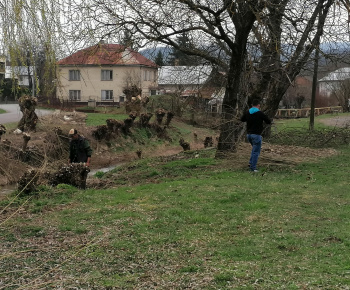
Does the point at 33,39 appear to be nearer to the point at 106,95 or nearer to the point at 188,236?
the point at 188,236

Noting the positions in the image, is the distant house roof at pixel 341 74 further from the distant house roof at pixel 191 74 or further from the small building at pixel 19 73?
the small building at pixel 19 73

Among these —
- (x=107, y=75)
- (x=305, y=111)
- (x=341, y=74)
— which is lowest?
(x=305, y=111)

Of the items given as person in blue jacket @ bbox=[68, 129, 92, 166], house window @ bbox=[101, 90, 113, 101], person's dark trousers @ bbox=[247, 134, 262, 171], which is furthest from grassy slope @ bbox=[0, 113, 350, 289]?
house window @ bbox=[101, 90, 113, 101]

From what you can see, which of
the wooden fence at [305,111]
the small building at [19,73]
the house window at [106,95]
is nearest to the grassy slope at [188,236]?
the small building at [19,73]

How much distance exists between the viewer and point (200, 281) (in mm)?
5062

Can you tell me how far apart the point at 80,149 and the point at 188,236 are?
22.4ft

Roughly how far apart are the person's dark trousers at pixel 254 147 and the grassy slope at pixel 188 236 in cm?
78

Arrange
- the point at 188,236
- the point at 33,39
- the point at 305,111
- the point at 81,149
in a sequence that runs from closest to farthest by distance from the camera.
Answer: the point at 33,39
the point at 188,236
the point at 81,149
the point at 305,111

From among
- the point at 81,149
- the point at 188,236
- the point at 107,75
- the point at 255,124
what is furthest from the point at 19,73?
the point at 107,75

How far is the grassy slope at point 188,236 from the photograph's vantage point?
512 centimetres

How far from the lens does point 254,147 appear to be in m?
12.2

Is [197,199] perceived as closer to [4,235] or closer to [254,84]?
[4,235]

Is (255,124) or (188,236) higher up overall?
(255,124)

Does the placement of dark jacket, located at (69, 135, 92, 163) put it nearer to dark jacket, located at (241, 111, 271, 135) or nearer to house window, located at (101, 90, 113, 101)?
dark jacket, located at (241, 111, 271, 135)
